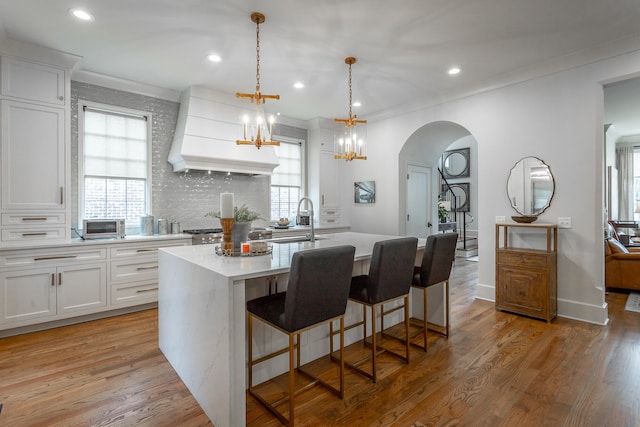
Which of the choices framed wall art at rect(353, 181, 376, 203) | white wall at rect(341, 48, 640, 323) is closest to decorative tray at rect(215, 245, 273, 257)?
white wall at rect(341, 48, 640, 323)

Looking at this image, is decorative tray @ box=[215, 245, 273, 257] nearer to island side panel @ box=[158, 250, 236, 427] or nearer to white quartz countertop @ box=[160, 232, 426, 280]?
white quartz countertop @ box=[160, 232, 426, 280]

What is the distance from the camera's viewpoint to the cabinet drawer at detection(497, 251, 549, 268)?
3.49 meters

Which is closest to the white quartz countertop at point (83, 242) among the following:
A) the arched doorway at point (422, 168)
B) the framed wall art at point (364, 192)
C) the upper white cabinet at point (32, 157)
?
the upper white cabinet at point (32, 157)

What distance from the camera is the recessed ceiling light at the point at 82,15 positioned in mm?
2670

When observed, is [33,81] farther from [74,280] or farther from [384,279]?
[384,279]

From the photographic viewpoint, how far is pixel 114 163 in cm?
418

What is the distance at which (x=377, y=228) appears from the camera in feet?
18.8

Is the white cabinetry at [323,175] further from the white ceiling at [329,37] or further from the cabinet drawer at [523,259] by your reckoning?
the cabinet drawer at [523,259]

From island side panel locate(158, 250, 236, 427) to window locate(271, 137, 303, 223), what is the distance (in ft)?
10.6

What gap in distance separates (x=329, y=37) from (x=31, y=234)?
3.58 meters

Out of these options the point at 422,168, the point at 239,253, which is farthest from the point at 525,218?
the point at 239,253

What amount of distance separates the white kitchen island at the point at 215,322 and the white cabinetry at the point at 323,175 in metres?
3.19

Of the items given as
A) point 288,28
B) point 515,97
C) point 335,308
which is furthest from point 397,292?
point 515,97

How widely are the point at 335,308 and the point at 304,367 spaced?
85cm
